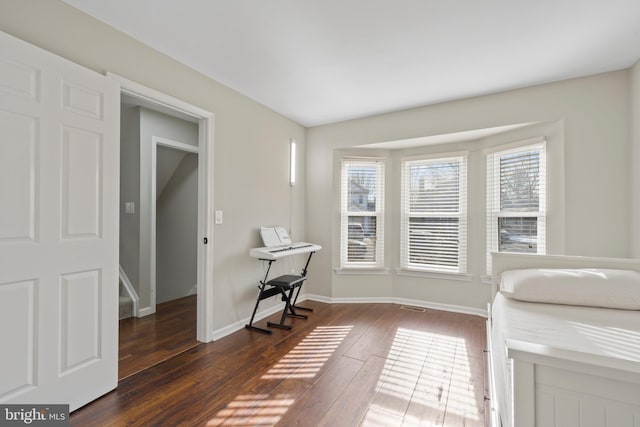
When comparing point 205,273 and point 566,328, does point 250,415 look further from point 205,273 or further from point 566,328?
point 566,328

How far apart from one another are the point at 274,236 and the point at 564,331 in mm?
2718

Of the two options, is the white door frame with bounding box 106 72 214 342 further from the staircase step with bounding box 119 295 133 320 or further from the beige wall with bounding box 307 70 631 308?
the beige wall with bounding box 307 70 631 308

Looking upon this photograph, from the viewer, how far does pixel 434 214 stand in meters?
3.89

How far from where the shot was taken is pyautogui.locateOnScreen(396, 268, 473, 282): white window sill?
367 cm

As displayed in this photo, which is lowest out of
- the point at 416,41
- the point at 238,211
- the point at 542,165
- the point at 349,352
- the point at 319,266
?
the point at 349,352

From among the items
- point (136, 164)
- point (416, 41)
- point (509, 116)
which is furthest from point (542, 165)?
point (136, 164)

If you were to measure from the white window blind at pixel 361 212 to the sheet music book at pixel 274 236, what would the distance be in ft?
3.06

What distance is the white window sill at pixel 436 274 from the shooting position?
3.67 m

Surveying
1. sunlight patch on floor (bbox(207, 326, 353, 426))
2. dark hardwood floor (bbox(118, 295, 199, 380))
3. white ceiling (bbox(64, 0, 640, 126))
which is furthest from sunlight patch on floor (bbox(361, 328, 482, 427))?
white ceiling (bbox(64, 0, 640, 126))

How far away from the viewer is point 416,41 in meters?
2.22

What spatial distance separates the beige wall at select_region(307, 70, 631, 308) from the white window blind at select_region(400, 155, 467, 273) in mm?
206

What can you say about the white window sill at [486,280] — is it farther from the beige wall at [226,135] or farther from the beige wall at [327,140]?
the beige wall at [226,135]

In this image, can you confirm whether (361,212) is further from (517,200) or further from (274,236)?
(517,200)

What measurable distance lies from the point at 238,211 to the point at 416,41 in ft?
7.51
